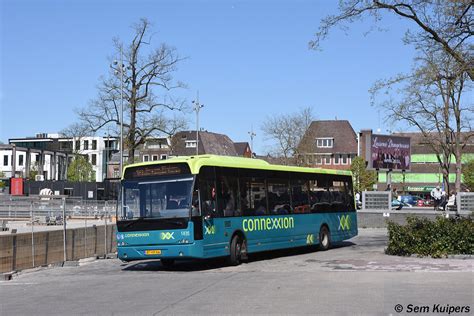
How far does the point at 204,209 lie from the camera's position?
1636 cm

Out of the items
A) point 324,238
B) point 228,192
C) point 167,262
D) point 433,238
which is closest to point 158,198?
point 228,192

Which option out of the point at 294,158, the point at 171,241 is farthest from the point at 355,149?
the point at 171,241

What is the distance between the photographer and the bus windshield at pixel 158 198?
16266 millimetres

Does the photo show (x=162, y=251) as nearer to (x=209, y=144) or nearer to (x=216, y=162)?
(x=216, y=162)

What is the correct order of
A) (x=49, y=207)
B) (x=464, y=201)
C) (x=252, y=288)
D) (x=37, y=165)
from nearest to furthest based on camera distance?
(x=252, y=288)
(x=464, y=201)
(x=49, y=207)
(x=37, y=165)

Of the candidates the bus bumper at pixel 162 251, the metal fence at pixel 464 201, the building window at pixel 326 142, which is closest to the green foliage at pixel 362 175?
the building window at pixel 326 142

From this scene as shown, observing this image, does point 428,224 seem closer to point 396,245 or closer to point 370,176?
point 396,245

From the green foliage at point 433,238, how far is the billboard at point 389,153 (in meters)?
22.7

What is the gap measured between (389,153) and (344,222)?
20.0 meters

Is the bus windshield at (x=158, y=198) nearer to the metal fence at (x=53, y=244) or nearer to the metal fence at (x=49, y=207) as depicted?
the metal fence at (x=53, y=244)

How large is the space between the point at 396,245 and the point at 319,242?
4.14 metres

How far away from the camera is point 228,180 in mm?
17531

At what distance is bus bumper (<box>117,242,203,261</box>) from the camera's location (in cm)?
1600

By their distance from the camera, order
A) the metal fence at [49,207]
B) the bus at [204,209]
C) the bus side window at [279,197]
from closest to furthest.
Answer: the bus at [204,209] → the bus side window at [279,197] → the metal fence at [49,207]
